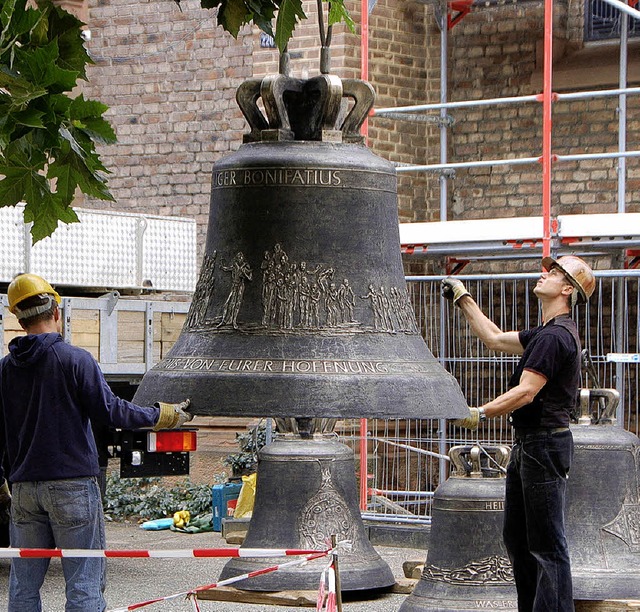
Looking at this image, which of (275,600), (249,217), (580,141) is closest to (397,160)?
(580,141)

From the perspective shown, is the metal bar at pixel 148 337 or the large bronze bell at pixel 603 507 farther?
the metal bar at pixel 148 337

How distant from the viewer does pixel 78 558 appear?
5727 millimetres

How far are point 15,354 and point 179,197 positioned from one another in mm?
8154

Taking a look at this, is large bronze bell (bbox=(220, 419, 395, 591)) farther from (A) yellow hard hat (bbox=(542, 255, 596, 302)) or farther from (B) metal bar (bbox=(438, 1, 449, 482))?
(B) metal bar (bbox=(438, 1, 449, 482))

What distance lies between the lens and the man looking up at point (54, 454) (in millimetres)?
5777

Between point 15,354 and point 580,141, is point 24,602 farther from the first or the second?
point 580,141

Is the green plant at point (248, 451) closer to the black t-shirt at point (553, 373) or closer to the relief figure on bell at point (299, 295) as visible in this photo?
the black t-shirt at point (553, 373)

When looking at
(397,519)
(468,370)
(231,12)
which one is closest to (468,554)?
(397,519)

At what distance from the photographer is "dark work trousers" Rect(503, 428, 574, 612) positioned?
21.0 ft

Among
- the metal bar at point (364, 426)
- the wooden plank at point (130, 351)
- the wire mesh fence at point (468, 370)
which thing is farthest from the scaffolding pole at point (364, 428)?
the wooden plank at point (130, 351)

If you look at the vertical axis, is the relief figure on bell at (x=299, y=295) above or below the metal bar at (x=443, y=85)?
below

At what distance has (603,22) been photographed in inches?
503

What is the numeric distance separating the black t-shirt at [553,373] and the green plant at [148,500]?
6148mm

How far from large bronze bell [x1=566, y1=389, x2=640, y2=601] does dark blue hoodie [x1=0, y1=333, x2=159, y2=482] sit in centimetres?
283
